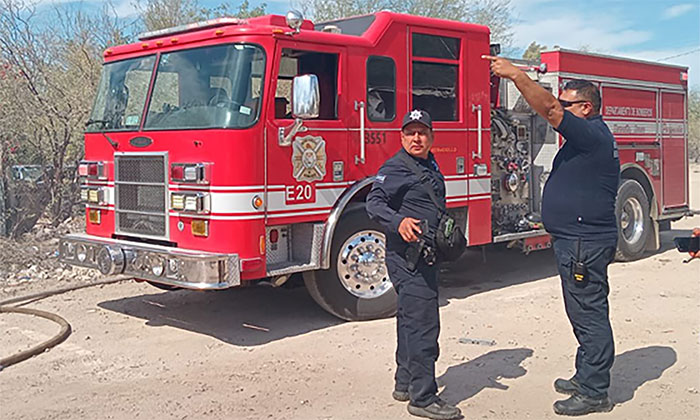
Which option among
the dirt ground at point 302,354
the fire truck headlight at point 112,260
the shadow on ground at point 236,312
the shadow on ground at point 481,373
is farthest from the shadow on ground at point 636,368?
the fire truck headlight at point 112,260

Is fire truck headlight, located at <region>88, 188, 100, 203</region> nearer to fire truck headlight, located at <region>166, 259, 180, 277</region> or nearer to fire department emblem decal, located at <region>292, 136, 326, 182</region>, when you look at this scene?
fire truck headlight, located at <region>166, 259, 180, 277</region>

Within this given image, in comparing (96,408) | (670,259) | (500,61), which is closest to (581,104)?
(500,61)

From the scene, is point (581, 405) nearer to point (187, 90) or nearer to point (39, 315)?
point (187, 90)

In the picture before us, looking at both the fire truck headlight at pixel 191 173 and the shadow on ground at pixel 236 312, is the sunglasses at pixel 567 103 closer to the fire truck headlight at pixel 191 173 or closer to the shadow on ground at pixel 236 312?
the fire truck headlight at pixel 191 173

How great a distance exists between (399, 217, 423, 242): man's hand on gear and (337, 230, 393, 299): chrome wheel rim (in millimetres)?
2527

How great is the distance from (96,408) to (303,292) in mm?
3852

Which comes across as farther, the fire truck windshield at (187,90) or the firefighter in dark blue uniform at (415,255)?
the fire truck windshield at (187,90)

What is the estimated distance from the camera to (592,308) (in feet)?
15.4

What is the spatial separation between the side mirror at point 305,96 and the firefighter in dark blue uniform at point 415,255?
5.51ft

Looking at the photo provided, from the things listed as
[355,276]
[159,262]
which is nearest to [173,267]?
[159,262]

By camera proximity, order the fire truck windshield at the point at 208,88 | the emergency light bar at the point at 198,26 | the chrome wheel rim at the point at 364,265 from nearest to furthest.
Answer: the fire truck windshield at the point at 208,88 → the emergency light bar at the point at 198,26 → the chrome wheel rim at the point at 364,265

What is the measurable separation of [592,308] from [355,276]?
9.32ft

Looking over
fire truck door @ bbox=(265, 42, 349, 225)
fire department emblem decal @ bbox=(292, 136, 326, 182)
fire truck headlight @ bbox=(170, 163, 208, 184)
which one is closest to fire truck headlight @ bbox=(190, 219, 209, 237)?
fire truck headlight @ bbox=(170, 163, 208, 184)

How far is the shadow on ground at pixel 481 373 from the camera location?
5210 mm
